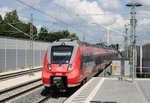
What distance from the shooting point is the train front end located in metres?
18.1

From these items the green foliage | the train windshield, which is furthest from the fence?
the green foliage

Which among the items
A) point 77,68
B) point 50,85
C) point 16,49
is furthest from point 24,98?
point 16,49

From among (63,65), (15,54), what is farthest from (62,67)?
(15,54)

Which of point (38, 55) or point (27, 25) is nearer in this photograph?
point (38, 55)

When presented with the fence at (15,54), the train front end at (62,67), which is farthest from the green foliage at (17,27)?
the train front end at (62,67)

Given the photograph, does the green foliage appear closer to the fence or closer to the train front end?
the fence

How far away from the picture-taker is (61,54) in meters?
19.0

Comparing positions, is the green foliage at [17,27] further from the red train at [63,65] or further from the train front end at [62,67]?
the train front end at [62,67]

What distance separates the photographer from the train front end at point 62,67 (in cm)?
1808

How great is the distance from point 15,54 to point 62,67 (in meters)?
29.0

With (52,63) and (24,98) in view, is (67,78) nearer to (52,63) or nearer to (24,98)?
(52,63)

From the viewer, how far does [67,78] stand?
18031mm

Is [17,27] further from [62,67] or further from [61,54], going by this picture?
[62,67]

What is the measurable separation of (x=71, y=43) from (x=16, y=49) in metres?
28.1
